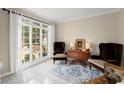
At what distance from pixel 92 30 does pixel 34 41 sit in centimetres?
241

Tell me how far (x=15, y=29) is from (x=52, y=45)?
8.04 ft

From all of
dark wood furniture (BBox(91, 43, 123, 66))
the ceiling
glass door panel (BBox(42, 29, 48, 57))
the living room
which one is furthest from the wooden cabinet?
the ceiling

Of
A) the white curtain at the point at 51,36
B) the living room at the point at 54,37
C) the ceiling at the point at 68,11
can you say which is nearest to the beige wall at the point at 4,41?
the living room at the point at 54,37

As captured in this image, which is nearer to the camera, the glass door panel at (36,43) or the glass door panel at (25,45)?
the glass door panel at (25,45)

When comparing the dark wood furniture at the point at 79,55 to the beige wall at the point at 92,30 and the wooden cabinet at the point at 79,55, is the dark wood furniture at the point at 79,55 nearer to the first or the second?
the wooden cabinet at the point at 79,55

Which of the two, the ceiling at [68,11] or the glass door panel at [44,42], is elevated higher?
the ceiling at [68,11]

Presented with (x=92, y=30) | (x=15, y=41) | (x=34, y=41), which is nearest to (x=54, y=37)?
(x=34, y=41)

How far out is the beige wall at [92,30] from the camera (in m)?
4.40

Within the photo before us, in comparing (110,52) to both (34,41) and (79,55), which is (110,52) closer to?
(79,55)

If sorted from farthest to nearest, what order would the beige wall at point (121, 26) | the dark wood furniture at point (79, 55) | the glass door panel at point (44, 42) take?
the glass door panel at point (44, 42)
the dark wood furniture at point (79, 55)
the beige wall at point (121, 26)

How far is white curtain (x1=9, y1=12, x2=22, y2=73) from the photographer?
3.11 m

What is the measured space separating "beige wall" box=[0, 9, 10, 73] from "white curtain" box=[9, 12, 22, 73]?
0.32 feet
